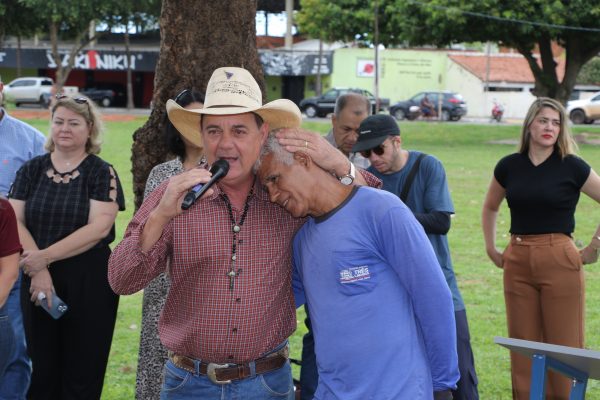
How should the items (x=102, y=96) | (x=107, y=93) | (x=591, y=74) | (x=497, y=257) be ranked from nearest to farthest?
(x=497, y=257) → (x=102, y=96) → (x=107, y=93) → (x=591, y=74)

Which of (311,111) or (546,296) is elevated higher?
(311,111)

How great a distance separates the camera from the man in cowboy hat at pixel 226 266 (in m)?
3.25

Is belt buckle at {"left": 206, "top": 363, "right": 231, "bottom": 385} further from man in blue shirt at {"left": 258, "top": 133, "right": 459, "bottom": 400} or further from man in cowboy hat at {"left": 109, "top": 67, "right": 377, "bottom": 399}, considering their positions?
man in blue shirt at {"left": 258, "top": 133, "right": 459, "bottom": 400}

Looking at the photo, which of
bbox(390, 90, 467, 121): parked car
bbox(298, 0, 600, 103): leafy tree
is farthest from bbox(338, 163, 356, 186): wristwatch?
bbox(390, 90, 467, 121): parked car

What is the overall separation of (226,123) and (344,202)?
0.60 m

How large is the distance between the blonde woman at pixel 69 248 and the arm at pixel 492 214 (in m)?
2.62

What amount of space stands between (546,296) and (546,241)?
369mm

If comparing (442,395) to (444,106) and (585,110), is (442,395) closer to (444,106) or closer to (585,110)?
(585,110)

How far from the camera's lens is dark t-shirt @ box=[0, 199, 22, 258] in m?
3.97

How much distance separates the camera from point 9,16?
37.9m

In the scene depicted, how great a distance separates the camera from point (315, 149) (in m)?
3.12

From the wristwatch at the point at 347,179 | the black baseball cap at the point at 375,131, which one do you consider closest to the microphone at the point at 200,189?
the wristwatch at the point at 347,179

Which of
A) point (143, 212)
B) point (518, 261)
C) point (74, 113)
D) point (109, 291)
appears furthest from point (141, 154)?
point (518, 261)

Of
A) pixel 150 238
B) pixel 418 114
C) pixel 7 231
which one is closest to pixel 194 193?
pixel 150 238
